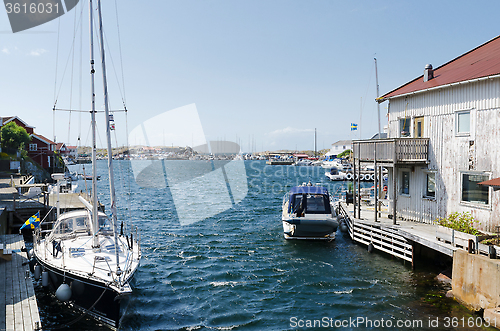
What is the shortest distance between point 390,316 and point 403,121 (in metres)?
13.5

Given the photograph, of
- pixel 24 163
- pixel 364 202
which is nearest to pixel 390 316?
pixel 364 202

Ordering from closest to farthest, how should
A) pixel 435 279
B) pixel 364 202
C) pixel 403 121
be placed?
pixel 435 279 < pixel 403 121 < pixel 364 202

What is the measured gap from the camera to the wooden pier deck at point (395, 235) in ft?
52.2

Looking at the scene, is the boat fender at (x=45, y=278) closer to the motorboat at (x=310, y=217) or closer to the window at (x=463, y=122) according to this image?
the motorboat at (x=310, y=217)

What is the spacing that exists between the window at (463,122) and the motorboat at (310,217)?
28.8 feet

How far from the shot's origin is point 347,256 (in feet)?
67.2

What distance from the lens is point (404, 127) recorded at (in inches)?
877

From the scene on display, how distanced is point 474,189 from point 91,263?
18.2 m

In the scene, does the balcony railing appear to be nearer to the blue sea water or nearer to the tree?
the blue sea water

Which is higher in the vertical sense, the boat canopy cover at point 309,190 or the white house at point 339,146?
the white house at point 339,146

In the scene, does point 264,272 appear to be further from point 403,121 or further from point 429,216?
point 403,121

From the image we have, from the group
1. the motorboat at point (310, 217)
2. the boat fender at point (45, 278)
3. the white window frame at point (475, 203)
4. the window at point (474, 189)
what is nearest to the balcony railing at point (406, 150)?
the white window frame at point (475, 203)

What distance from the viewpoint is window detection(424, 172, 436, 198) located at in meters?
19.9

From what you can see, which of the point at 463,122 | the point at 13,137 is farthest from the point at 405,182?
the point at 13,137
